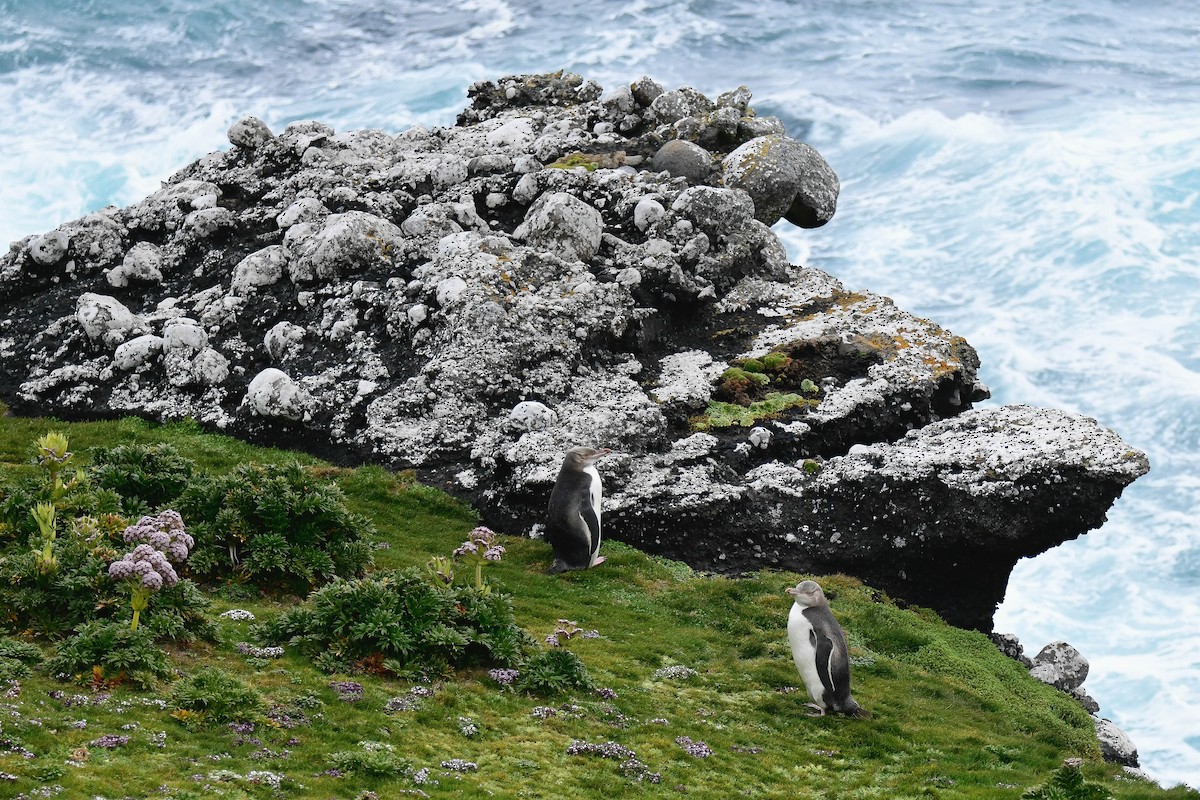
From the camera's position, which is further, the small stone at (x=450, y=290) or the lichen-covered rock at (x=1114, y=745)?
the small stone at (x=450, y=290)

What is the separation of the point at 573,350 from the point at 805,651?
914 centimetres

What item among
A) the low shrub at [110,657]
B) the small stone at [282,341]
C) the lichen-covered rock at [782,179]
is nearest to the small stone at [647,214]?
the lichen-covered rock at [782,179]

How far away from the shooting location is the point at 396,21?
80000 mm

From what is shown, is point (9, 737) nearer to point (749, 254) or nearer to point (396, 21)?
point (749, 254)

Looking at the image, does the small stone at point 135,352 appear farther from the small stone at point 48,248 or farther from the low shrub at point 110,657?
the low shrub at point 110,657

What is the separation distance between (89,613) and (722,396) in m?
13.2

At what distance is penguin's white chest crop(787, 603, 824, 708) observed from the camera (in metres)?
16.5

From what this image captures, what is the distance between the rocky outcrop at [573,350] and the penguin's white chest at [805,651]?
4634 mm

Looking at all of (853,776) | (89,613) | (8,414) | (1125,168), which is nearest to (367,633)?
(89,613)

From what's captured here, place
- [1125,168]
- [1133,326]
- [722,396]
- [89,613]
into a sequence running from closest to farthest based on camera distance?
[89,613] → [722,396] → [1133,326] → [1125,168]

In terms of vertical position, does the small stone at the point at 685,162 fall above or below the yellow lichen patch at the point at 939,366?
above

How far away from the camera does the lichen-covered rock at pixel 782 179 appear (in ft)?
96.0

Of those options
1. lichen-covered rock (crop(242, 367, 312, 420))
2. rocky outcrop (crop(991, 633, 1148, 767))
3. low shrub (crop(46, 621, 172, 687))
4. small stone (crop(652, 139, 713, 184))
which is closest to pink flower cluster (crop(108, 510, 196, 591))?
low shrub (crop(46, 621, 172, 687))

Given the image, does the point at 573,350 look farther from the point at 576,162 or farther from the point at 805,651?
the point at 805,651
